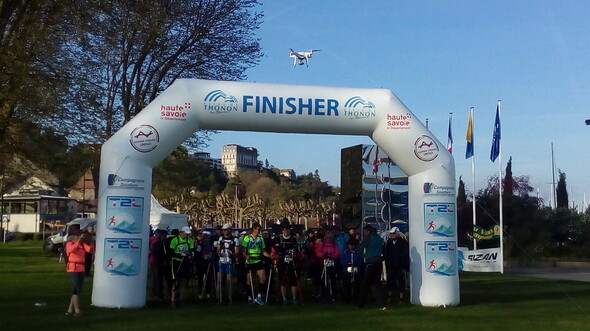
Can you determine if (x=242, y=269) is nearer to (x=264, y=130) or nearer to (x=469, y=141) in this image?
(x=264, y=130)

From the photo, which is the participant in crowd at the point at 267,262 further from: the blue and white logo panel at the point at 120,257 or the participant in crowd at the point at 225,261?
the blue and white logo panel at the point at 120,257

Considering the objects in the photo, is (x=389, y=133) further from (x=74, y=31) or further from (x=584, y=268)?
(x=584, y=268)

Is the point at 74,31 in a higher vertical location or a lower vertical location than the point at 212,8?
lower

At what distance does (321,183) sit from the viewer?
8488 cm

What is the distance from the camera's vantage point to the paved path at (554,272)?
27.4 meters

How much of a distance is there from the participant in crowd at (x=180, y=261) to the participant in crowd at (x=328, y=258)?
10.6 feet

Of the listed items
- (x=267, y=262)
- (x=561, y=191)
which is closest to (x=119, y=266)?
(x=267, y=262)

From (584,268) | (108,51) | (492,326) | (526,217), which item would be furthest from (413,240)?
(526,217)

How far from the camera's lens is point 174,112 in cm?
1574

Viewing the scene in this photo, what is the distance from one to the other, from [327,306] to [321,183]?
223ft

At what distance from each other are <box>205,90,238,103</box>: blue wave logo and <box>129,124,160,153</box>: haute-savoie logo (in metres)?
1.33

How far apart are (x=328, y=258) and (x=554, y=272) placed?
52.4ft

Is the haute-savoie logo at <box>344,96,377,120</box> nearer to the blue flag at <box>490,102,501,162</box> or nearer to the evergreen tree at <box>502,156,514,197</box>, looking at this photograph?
the blue flag at <box>490,102,501,162</box>

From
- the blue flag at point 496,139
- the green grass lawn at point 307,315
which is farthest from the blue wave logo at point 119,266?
the blue flag at point 496,139
